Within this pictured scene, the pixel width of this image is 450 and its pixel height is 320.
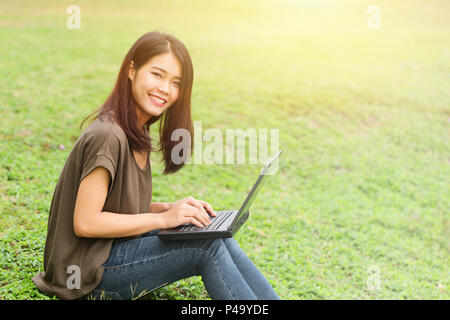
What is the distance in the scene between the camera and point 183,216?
223 centimetres

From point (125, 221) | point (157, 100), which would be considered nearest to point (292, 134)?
point (157, 100)

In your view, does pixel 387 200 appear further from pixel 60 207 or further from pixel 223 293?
pixel 60 207

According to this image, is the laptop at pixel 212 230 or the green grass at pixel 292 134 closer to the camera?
the laptop at pixel 212 230

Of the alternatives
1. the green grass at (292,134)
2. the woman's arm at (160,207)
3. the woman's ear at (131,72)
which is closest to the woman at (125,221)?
the woman's ear at (131,72)

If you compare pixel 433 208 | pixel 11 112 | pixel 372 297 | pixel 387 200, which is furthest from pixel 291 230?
pixel 11 112

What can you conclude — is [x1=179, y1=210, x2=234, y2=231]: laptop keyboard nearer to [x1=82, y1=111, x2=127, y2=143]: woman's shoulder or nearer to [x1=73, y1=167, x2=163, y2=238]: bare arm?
[x1=73, y1=167, x2=163, y2=238]: bare arm

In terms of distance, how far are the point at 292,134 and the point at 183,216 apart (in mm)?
5260

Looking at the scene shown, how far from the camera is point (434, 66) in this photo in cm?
1120

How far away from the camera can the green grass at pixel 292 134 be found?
4.13 m

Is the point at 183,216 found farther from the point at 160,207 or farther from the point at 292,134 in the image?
the point at 292,134

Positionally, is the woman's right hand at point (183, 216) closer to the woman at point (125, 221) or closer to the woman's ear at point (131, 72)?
the woman at point (125, 221)

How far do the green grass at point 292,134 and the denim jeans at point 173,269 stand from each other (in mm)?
639

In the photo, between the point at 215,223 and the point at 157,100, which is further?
the point at 157,100

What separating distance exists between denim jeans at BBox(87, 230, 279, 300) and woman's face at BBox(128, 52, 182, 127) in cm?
67
